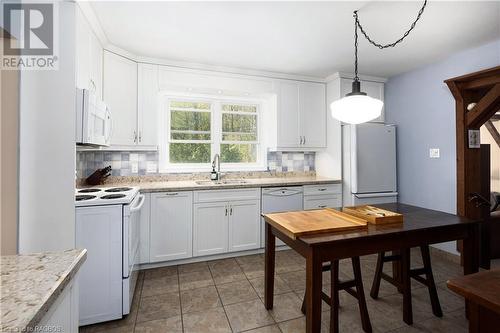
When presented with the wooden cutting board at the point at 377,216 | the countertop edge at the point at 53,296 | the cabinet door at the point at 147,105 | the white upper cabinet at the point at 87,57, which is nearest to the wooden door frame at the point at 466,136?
the wooden cutting board at the point at 377,216

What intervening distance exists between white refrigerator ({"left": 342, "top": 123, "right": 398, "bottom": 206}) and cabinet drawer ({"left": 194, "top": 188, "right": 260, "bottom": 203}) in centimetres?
131

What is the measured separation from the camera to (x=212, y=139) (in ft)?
11.9

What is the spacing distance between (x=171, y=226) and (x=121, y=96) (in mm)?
1539

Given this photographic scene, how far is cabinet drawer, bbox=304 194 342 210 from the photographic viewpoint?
3.37 m

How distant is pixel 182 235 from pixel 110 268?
39.5 inches

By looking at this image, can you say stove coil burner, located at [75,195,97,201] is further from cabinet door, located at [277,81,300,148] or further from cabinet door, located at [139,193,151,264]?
cabinet door, located at [277,81,300,148]

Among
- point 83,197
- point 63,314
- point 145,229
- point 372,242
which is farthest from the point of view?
point 145,229

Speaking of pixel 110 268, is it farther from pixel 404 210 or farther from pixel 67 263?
pixel 404 210

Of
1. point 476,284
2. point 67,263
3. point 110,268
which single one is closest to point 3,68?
point 67,263

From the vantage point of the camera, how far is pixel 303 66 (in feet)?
10.8

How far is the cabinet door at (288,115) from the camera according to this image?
11.8ft

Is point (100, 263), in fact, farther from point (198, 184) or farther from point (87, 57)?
point (87, 57)

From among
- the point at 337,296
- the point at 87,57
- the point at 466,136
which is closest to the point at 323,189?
the point at 466,136

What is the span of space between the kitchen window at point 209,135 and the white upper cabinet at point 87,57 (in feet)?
3.47
